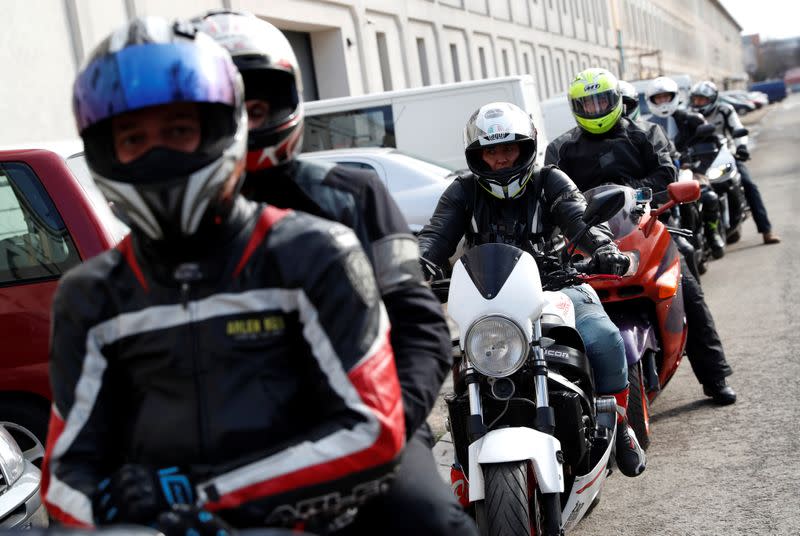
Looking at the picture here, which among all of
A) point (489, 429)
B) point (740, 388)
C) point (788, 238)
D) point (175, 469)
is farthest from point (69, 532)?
point (788, 238)

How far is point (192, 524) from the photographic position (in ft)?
5.73

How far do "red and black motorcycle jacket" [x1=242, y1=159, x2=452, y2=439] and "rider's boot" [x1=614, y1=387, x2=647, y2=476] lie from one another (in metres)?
2.34

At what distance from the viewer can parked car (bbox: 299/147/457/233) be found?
10875 millimetres

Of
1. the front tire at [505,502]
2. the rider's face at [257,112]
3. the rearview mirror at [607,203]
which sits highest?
the rider's face at [257,112]

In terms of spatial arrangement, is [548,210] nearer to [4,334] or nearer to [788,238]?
[4,334]

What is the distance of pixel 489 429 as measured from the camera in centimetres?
396

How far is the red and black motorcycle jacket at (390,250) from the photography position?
217 centimetres

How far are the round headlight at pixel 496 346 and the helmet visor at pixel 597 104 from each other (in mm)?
3478

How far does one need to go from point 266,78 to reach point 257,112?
95mm

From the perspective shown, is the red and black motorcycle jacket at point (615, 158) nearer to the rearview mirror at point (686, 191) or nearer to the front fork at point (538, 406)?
the rearview mirror at point (686, 191)

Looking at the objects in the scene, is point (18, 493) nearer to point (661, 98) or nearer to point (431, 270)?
point (431, 270)

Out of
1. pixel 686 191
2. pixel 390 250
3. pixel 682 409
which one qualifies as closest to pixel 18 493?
pixel 390 250

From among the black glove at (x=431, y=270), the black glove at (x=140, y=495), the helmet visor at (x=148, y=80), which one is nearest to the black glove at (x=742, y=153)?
the black glove at (x=431, y=270)

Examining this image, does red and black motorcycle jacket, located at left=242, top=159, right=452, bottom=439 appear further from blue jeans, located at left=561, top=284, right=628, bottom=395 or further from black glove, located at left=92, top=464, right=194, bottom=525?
blue jeans, located at left=561, top=284, right=628, bottom=395
